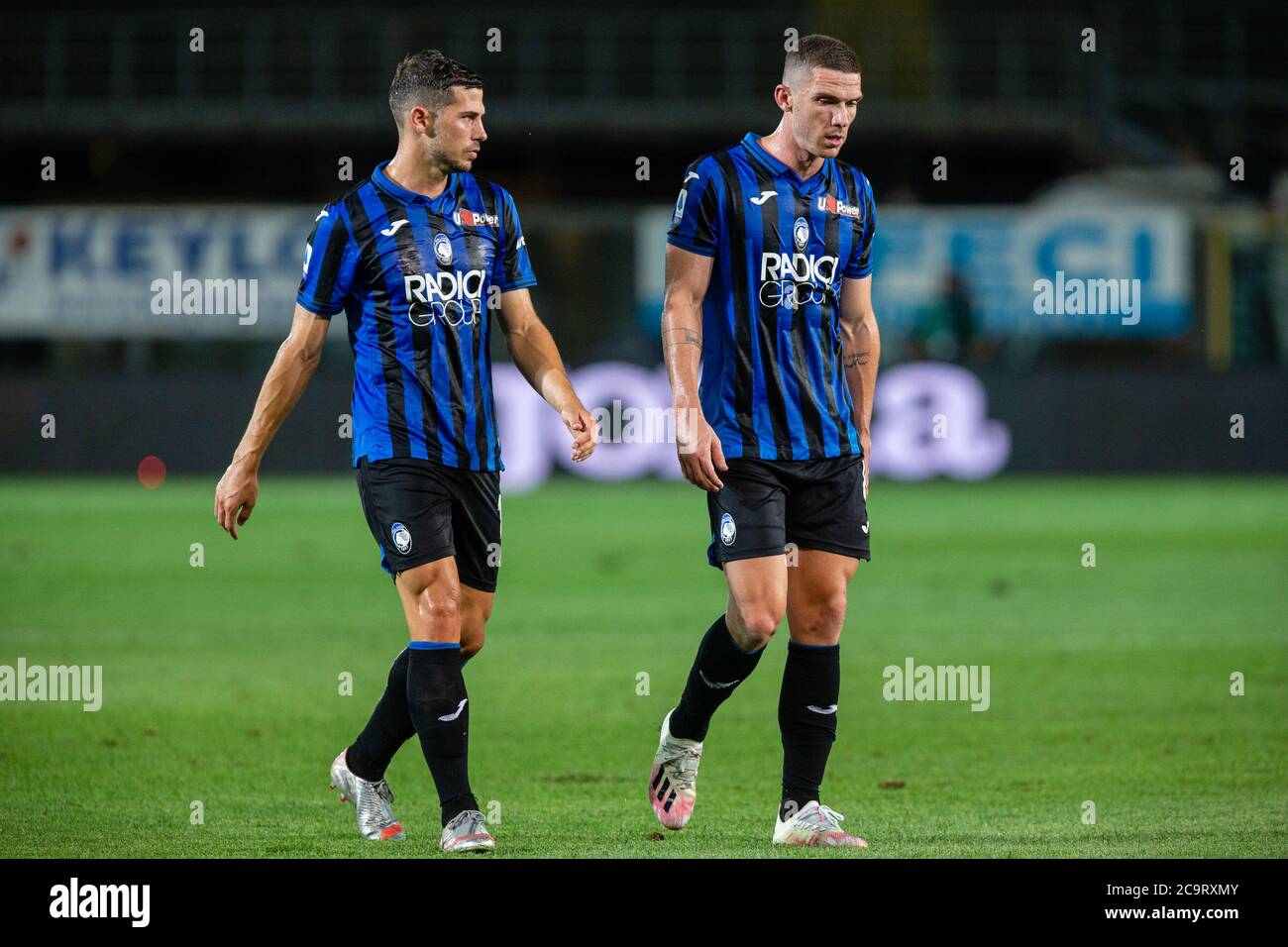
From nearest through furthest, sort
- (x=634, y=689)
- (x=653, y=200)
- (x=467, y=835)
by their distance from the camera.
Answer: (x=467, y=835)
(x=634, y=689)
(x=653, y=200)

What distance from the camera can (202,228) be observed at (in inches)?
970

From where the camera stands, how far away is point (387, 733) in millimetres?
6113

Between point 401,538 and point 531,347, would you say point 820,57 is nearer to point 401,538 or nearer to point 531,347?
point 531,347

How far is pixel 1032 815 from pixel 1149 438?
17386mm

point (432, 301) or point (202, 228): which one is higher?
point (202, 228)

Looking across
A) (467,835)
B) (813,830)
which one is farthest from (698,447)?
(467,835)

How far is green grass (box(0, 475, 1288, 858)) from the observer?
6168mm

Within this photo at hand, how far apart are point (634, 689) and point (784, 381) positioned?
3.67 m

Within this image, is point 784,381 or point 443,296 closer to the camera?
point 443,296

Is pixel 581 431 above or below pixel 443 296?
below

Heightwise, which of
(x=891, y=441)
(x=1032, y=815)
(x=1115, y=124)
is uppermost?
(x=1115, y=124)

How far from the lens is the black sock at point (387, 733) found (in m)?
6.09

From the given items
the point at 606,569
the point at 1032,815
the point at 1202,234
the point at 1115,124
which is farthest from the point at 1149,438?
the point at 1032,815

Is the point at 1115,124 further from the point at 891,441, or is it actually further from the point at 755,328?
the point at 755,328
